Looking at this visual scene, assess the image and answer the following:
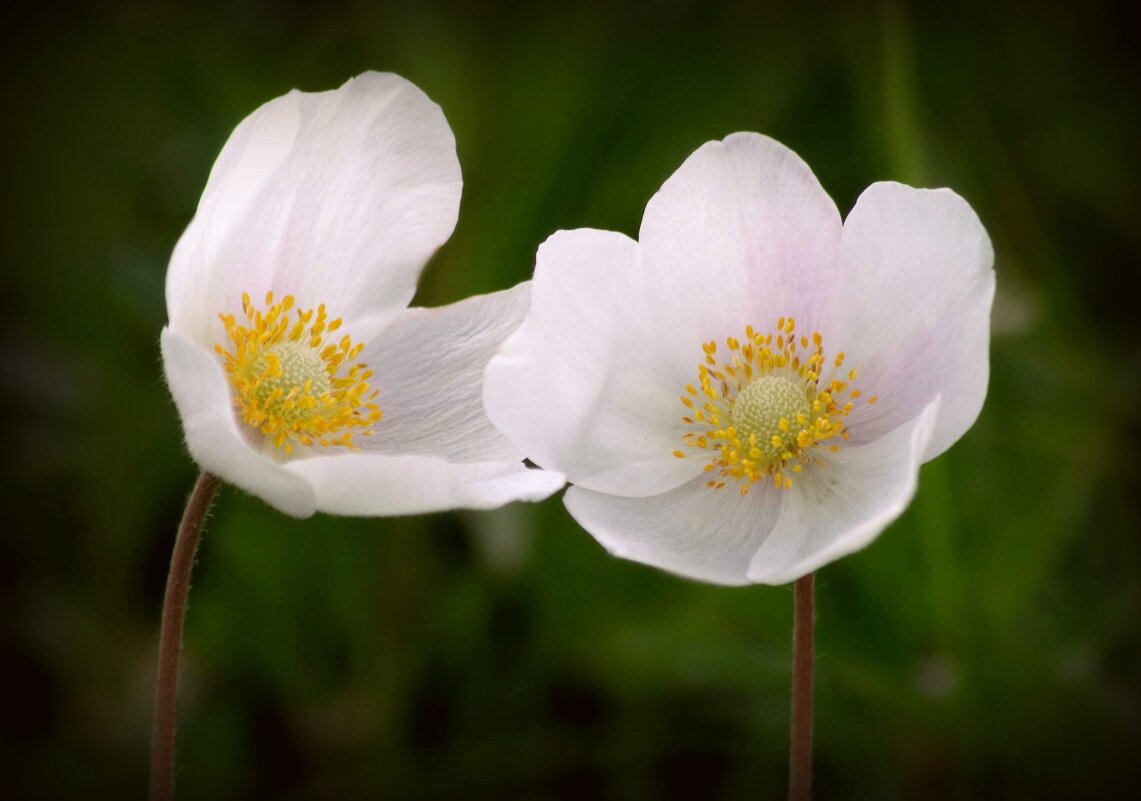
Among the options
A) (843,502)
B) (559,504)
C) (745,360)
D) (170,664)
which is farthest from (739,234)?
(559,504)

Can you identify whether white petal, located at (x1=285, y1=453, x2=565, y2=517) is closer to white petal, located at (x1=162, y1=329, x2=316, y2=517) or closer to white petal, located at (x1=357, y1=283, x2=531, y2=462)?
white petal, located at (x1=162, y1=329, x2=316, y2=517)

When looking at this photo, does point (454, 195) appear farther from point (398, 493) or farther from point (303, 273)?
point (398, 493)

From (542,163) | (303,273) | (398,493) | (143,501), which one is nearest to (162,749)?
(398,493)

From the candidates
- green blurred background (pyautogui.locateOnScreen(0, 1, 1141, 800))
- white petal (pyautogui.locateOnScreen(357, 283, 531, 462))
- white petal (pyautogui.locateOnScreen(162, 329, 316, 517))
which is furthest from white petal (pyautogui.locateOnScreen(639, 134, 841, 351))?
green blurred background (pyautogui.locateOnScreen(0, 1, 1141, 800))

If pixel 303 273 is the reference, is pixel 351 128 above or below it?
above

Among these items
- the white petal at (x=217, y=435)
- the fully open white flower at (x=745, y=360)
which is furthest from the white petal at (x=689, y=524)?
the white petal at (x=217, y=435)

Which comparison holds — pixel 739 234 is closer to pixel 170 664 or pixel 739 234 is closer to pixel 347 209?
pixel 347 209
